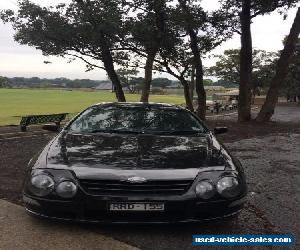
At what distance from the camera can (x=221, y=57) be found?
68312 mm

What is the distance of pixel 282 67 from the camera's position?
2142cm

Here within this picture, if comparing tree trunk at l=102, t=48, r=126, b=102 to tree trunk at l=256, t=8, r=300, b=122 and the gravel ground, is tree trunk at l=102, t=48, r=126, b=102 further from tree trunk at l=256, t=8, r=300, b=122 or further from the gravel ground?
the gravel ground

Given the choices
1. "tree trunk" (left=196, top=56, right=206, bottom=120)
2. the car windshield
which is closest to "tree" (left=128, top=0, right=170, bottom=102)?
"tree trunk" (left=196, top=56, right=206, bottom=120)

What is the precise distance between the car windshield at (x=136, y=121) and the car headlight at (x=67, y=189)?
1438mm

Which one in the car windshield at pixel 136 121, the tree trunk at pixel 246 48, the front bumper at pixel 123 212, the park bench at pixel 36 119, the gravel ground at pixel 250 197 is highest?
the tree trunk at pixel 246 48

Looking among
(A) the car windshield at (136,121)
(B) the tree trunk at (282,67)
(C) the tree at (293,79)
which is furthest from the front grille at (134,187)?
(C) the tree at (293,79)

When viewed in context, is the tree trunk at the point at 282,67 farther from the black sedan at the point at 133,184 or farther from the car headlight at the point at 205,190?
the car headlight at the point at 205,190

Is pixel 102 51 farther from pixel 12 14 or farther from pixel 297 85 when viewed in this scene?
pixel 297 85

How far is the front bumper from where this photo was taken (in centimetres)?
426

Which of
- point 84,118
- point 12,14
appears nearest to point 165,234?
point 84,118

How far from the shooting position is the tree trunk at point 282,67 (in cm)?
2105

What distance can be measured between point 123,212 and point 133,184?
270mm

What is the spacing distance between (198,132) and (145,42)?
17952mm

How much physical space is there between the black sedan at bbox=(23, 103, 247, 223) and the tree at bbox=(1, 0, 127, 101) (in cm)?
1802
